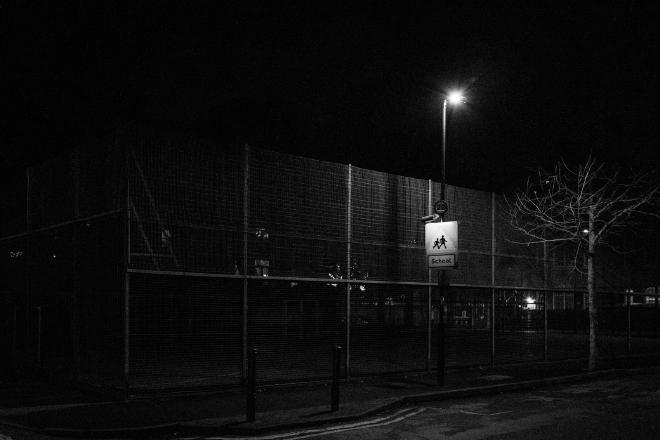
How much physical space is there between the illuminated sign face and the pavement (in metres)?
2.79

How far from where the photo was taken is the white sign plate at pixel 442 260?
14469mm

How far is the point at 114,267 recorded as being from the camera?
12.3m

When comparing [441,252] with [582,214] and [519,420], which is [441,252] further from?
[582,214]

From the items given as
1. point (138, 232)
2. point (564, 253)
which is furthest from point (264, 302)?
point (564, 253)

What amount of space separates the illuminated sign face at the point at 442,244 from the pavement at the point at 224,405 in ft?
9.17

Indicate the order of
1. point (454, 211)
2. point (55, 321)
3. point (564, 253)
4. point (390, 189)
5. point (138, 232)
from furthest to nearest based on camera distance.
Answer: point (564, 253)
point (454, 211)
point (390, 189)
point (55, 321)
point (138, 232)

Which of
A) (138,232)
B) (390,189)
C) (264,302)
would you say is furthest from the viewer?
(390,189)

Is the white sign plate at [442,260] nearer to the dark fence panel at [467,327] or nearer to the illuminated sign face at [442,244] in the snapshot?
the illuminated sign face at [442,244]

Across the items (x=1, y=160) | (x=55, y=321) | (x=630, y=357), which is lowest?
(x=630, y=357)

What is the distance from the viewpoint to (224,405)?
1126 cm

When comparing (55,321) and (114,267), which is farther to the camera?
(55,321)

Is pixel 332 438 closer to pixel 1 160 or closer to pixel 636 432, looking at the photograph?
pixel 636 432

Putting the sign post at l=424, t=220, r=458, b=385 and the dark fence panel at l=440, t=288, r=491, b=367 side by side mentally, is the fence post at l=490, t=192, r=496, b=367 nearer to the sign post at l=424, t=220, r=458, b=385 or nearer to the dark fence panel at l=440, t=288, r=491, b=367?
the dark fence panel at l=440, t=288, r=491, b=367

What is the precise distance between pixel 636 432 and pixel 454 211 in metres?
9.48
